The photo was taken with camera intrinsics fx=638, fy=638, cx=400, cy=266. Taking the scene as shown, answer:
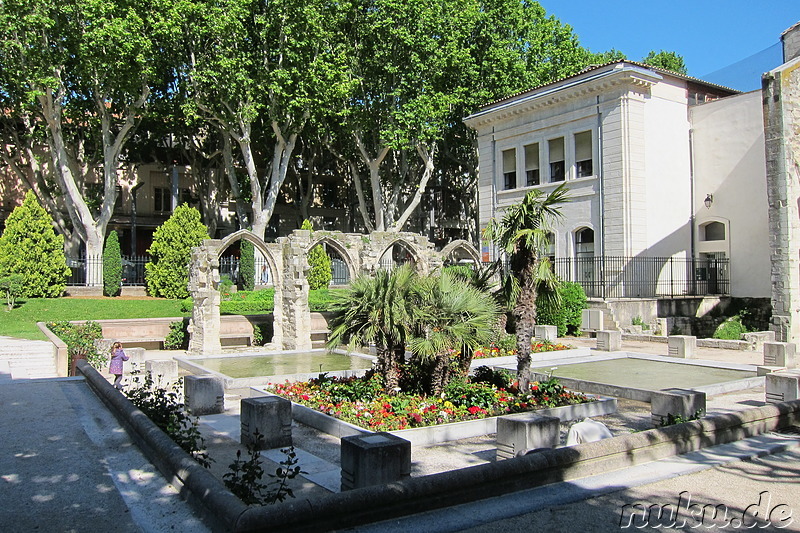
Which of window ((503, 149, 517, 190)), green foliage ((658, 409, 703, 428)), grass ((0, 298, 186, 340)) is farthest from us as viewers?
window ((503, 149, 517, 190))

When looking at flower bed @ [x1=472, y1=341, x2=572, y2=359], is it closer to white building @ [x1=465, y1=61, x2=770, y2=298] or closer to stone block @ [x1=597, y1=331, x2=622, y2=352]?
stone block @ [x1=597, y1=331, x2=622, y2=352]

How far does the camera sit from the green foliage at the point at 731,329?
25.1m

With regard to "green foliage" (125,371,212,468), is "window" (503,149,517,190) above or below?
above

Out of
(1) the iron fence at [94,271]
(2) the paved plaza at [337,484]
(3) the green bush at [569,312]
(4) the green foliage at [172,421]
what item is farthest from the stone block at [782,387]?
(1) the iron fence at [94,271]

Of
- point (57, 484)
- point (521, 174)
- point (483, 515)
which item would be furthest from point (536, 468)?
point (521, 174)

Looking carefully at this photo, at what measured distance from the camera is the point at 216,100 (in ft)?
111

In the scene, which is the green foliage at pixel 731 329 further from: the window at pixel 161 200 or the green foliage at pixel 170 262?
the window at pixel 161 200

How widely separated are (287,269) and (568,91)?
623 inches

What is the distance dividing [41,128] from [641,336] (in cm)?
3186

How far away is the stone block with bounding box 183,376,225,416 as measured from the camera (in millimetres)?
12352

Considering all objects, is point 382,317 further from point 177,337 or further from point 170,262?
point 170,262

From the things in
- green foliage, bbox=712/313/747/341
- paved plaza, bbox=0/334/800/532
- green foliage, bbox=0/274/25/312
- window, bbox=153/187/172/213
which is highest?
window, bbox=153/187/172/213

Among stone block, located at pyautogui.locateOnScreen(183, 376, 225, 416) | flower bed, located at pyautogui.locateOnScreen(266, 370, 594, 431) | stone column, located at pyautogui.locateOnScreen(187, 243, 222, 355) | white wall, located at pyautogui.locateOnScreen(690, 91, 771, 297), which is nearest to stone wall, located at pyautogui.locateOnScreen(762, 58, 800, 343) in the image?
white wall, located at pyautogui.locateOnScreen(690, 91, 771, 297)

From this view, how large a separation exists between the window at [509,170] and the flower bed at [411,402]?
2283 centimetres
